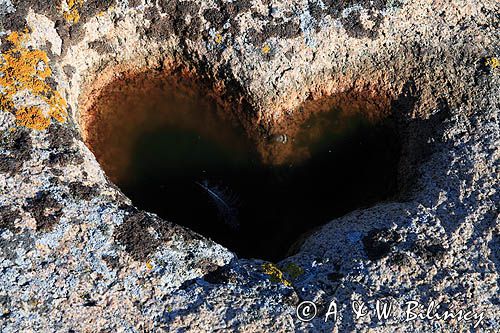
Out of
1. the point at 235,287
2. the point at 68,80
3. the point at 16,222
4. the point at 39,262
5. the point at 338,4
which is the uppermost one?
the point at 338,4

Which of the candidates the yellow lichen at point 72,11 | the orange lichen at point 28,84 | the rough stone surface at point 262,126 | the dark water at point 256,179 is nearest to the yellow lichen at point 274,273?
the rough stone surface at point 262,126

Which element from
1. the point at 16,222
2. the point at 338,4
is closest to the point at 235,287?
the point at 16,222

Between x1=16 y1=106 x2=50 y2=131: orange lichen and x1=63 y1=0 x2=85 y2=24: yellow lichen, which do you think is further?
x1=63 y1=0 x2=85 y2=24: yellow lichen

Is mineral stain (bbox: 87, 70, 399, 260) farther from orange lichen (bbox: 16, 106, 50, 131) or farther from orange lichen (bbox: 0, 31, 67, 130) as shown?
orange lichen (bbox: 16, 106, 50, 131)

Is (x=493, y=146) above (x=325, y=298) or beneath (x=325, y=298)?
above

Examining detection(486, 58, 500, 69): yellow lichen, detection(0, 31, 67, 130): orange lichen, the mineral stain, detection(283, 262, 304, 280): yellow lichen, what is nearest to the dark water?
the mineral stain

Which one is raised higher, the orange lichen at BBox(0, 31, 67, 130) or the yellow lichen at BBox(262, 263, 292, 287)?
the orange lichen at BBox(0, 31, 67, 130)

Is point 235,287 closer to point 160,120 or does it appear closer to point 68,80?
point 160,120
